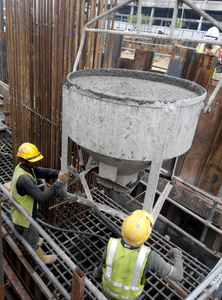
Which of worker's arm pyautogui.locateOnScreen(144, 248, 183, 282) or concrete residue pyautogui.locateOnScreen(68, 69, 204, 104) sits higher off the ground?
concrete residue pyautogui.locateOnScreen(68, 69, 204, 104)

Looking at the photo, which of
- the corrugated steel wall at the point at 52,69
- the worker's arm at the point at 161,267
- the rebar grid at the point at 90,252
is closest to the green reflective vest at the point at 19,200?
the rebar grid at the point at 90,252

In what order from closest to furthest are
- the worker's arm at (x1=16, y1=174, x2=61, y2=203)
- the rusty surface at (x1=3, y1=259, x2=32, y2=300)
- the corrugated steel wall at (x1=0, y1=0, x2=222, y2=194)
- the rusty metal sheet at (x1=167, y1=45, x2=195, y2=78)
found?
1. the worker's arm at (x1=16, y1=174, x2=61, y2=203)
2. the rusty surface at (x1=3, y1=259, x2=32, y2=300)
3. the corrugated steel wall at (x1=0, y1=0, x2=222, y2=194)
4. the rusty metal sheet at (x1=167, y1=45, x2=195, y2=78)

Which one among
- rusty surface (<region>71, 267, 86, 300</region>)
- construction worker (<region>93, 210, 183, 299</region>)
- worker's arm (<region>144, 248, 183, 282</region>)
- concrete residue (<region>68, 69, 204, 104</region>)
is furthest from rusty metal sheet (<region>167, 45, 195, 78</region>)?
rusty surface (<region>71, 267, 86, 300</region>)

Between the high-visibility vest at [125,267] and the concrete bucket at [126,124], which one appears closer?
the concrete bucket at [126,124]

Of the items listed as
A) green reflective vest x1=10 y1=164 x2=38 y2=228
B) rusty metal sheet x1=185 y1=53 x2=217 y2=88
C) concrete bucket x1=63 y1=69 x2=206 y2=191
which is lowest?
green reflective vest x1=10 y1=164 x2=38 y2=228

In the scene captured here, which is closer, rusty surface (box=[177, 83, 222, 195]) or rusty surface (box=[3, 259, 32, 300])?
rusty surface (box=[3, 259, 32, 300])

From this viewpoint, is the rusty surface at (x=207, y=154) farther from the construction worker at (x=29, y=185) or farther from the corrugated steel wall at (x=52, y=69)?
the construction worker at (x=29, y=185)

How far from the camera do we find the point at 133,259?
2566 mm

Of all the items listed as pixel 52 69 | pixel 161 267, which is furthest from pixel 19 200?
pixel 161 267

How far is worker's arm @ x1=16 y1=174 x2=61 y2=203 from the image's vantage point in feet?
11.8

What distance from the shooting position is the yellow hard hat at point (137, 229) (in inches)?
99.1

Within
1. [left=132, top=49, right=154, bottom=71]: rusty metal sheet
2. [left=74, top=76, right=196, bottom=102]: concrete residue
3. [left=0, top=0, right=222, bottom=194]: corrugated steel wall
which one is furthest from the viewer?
[left=132, top=49, right=154, bottom=71]: rusty metal sheet

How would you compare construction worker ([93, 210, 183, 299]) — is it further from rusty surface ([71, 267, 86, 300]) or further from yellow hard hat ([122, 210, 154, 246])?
rusty surface ([71, 267, 86, 300])

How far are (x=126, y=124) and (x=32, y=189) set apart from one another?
78.3 inches
